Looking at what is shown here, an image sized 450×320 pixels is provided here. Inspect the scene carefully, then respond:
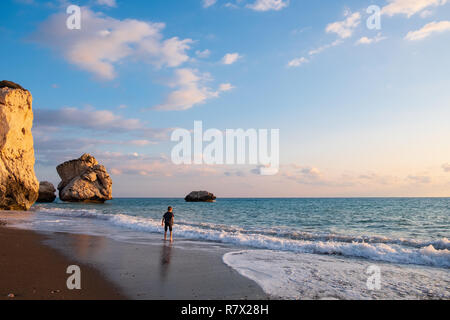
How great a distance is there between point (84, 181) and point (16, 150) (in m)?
40.3

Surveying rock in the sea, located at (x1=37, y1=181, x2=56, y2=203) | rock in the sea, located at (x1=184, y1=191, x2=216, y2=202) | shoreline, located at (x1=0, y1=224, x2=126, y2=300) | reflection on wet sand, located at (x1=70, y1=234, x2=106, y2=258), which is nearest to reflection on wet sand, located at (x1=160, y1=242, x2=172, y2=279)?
shoreline, located at (x1=0, y1=224, x2=126, y2=300)

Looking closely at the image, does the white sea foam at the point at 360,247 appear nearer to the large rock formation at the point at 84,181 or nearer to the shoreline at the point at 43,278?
the shoreline at the point at 43,278

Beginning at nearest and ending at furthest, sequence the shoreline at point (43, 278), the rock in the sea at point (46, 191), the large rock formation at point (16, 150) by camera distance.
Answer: the shoreline at point (43, 278), the large rock formation at point (16, 150), the rock in the sea at point (46, 191)

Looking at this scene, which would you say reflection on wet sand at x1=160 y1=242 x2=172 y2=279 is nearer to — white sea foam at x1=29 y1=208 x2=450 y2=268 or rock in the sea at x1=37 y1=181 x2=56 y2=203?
white sea foam at x1=29 y1=208 x2=450 y2=268

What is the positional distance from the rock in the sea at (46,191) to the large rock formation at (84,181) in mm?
3909

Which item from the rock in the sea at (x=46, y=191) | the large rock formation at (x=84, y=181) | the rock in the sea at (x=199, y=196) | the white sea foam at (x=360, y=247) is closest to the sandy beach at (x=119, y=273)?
the white sea foam at (x=360, y=247)

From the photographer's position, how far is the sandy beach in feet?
20.2

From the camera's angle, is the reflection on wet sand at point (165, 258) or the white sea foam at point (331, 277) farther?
the reflection on wet sand at point (165, 258)

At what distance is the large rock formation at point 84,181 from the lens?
69562 millimetres

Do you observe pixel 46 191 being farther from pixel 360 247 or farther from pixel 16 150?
pixel 360 247

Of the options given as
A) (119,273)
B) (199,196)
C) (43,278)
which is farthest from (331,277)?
(199,196)

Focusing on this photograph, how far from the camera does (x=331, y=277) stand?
8117 millimetres
